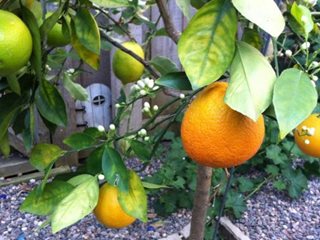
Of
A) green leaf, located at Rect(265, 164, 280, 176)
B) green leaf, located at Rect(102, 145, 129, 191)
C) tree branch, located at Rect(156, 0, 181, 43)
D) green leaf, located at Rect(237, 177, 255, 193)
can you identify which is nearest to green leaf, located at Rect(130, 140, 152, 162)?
green leaf, located at Rect(102, 145, 129, 191)

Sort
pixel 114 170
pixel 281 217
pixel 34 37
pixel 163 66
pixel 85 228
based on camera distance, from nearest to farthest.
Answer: pixel 34 37
pixel 114 170
pixel 163 66
pixel 85 228
pixel 281 217

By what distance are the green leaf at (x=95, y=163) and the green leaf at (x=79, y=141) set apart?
0.03 m

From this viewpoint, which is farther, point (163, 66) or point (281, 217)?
point (281, 217)

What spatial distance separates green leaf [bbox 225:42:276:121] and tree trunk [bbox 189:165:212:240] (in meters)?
0.40

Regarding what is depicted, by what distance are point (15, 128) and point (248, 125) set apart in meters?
0.51

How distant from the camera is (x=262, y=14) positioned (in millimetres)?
424

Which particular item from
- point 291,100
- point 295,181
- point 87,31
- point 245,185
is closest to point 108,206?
point 87,31

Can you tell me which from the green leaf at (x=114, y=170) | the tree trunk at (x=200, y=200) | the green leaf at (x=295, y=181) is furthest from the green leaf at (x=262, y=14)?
the green leaf at (x=295, y=181)

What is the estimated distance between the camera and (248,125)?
19.5 inches

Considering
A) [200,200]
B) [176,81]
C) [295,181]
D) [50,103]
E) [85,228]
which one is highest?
[176,81]

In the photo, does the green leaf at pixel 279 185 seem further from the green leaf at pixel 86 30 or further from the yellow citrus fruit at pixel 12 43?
the yellow citrus fruit at pixel 12 43

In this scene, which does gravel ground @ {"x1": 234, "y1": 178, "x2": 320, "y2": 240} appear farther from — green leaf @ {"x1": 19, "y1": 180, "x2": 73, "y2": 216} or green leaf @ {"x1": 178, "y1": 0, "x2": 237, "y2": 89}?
green leaf @ {"x1": 178, "y1": 0, "x2": 237, "y2": 89}

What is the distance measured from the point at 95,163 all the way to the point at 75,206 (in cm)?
16

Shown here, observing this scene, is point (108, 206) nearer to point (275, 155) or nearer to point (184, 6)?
point (184, 6)
